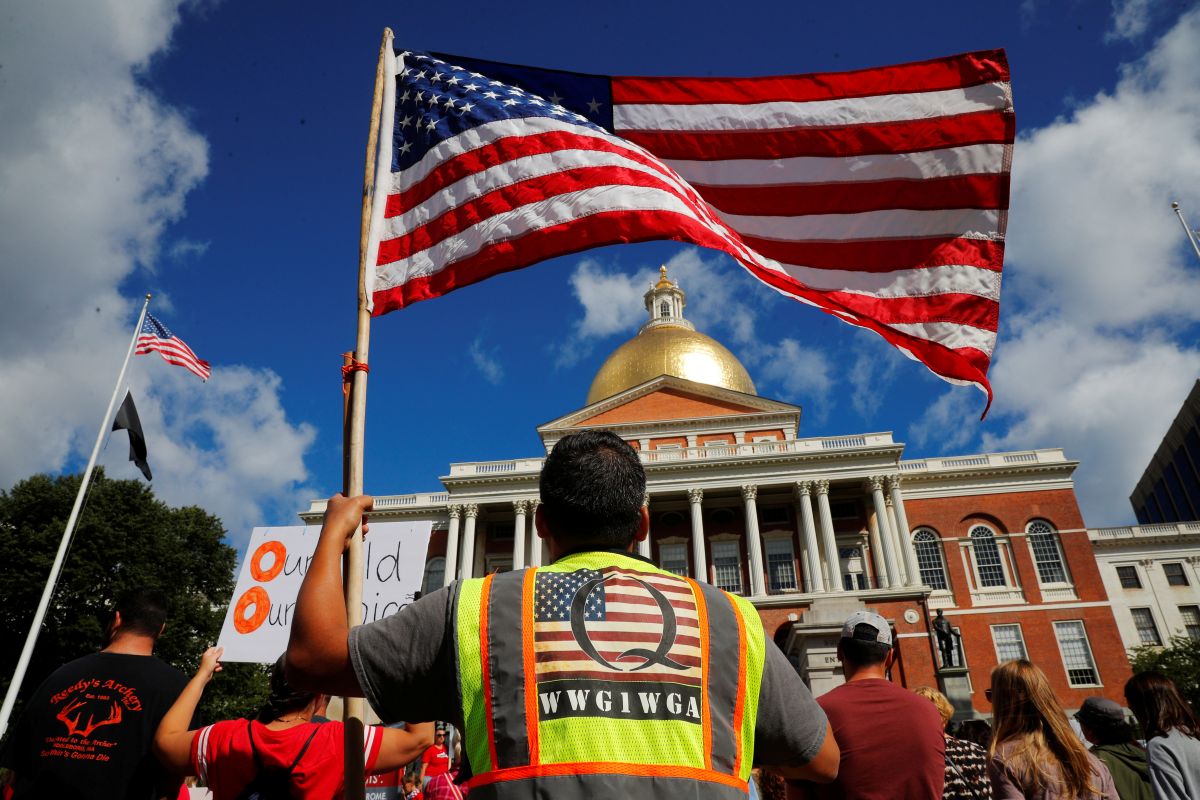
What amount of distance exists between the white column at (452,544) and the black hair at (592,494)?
38.5 meters

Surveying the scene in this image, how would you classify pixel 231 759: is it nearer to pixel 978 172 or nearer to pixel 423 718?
pixel 423 718

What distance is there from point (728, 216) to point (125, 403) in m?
16.6

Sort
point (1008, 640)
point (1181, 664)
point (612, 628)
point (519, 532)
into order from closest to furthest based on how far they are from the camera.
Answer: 1. point (612, 628)
2. point (1181, 664)
3. point (1008, 640)
4. point (519, 532)

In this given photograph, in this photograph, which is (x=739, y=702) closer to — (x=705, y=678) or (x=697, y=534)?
(x=705, y=678)

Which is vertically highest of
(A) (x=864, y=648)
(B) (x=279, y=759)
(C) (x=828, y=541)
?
(C) (x=828, y=541)

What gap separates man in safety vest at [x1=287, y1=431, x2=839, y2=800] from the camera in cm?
174

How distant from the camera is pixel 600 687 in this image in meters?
1.77

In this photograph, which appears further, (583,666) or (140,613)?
(140,613)

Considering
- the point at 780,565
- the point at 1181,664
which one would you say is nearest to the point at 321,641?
the point at 780,565

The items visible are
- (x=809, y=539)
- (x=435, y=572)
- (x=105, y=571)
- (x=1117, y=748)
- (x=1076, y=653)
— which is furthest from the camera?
(x=435, y=572)

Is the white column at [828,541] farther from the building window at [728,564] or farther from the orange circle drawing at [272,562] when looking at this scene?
the orange circle drawing at [272,562]

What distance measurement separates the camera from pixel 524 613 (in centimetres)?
184

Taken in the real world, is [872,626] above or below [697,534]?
below

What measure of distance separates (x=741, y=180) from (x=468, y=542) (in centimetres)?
3693
